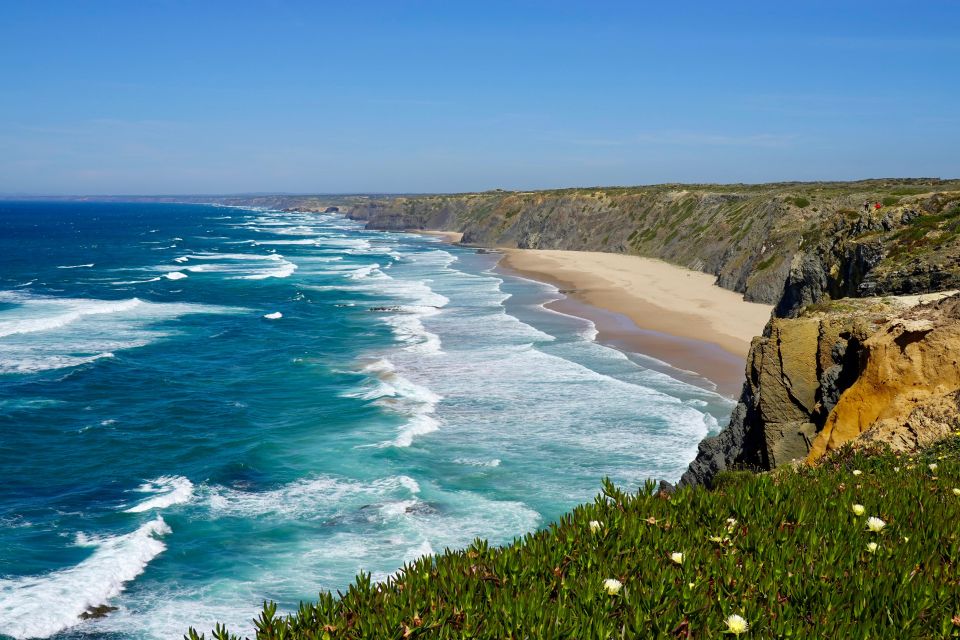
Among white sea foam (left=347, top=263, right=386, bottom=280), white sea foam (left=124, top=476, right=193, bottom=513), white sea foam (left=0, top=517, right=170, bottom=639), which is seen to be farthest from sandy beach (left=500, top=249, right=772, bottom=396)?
white sea foam (left=0, top=517, right=170, bottom=639)

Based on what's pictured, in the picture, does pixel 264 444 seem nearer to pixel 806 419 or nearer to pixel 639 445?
pixel 639 445

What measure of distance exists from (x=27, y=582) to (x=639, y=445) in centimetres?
1617

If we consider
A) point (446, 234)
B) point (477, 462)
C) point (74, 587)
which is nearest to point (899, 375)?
point (477, 462)

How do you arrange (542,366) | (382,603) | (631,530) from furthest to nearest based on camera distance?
(542,366) < (631,530) < (382,603)

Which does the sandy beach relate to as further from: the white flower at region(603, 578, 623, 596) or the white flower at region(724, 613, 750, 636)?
the white flower at region(724, 613, 750, 636)

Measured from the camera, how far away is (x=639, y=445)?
24.2 m

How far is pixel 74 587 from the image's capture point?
16.1m

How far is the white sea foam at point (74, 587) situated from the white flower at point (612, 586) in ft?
42.4

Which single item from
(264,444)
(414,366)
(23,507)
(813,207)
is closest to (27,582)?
→ (23,507)

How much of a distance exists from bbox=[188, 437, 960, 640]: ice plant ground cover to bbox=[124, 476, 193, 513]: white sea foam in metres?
16.1

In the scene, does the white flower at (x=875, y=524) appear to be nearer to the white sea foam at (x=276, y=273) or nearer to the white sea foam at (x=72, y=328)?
the white sea foam at (x=72, y=328)

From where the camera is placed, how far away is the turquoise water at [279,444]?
55.5 feet

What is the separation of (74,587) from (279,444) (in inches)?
370

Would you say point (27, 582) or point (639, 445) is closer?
point (27, 582)
